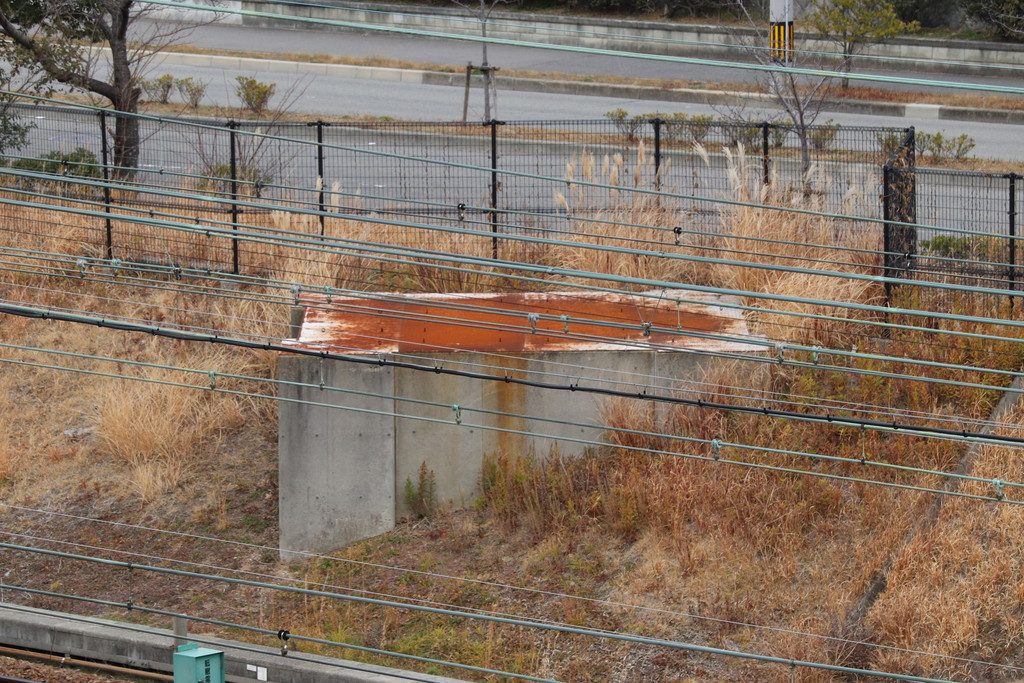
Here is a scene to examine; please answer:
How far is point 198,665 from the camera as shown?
8.05 meters

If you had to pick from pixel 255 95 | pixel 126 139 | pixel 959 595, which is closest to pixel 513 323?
pixel 959 595

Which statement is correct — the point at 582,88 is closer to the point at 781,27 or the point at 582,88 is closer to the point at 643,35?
the point at 643,35

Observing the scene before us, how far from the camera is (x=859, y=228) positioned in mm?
14781

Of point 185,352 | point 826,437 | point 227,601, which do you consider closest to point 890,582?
point 826,437

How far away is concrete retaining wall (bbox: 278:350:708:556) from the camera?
11867mm

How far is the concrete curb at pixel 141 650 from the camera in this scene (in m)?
10.3

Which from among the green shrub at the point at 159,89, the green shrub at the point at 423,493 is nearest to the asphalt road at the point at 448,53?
the green shrub at the point at 159,89

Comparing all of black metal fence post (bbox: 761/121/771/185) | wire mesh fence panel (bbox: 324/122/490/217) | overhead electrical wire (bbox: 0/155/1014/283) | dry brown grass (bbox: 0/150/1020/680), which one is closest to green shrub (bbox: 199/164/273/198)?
overhead electrical wire (bbox: 0/155/1014/283)

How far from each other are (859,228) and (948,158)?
26.6 feet

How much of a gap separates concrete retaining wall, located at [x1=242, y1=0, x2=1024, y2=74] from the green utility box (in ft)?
74.0

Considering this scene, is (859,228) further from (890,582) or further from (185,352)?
(185,352)

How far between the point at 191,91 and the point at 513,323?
13.8 m

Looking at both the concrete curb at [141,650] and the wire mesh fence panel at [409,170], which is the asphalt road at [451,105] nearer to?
the wire mesh fence panel at [409,170]

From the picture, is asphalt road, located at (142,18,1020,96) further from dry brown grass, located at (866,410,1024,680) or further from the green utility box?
the green utility box
